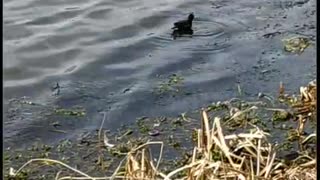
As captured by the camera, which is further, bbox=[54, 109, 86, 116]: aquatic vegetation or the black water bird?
the black water bird

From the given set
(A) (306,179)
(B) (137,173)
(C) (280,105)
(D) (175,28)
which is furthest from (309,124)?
(D) (175,28)

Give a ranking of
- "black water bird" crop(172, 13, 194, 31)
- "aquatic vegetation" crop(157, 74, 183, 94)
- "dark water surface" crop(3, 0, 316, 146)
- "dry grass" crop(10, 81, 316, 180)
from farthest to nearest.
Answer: "black water bird" crop(172, 13, 194, 31) → "aquatic vegetation" crop(157, 74, 183, 94) → "dark water surface" crop(3, 0, 316, 146) → "dry grass" crop(10, 81, 316, 180)

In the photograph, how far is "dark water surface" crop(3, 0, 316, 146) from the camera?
590 centimetres

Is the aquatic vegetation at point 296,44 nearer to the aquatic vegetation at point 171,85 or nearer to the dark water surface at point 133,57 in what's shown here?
the dark water surface at point 133,57

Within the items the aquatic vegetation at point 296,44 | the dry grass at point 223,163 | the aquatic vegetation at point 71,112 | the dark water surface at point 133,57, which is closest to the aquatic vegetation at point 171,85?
the dark water surface at point 133,57

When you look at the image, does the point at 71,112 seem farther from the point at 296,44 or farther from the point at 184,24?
the point at 296,44

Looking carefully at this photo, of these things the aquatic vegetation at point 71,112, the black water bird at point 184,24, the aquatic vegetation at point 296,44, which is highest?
the black water bird at point 184,24

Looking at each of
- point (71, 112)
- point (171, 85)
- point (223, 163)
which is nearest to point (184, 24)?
point (171, 85)

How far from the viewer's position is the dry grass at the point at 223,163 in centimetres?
428

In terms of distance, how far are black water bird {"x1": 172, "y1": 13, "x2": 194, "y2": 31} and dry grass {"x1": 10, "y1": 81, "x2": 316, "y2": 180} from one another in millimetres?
2696

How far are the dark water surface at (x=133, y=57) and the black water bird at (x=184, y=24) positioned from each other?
0.07m

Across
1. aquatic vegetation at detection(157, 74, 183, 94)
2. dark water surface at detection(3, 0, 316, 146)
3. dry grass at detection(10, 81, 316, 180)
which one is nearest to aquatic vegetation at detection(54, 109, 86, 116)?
dark water surface at detection(3, 0, 316, 146)

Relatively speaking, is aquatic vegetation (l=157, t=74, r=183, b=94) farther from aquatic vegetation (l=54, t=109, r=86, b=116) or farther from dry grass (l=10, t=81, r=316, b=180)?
dry grass (l=10, t=81, r=316, b=180)

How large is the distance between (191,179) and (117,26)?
3.47 meters
